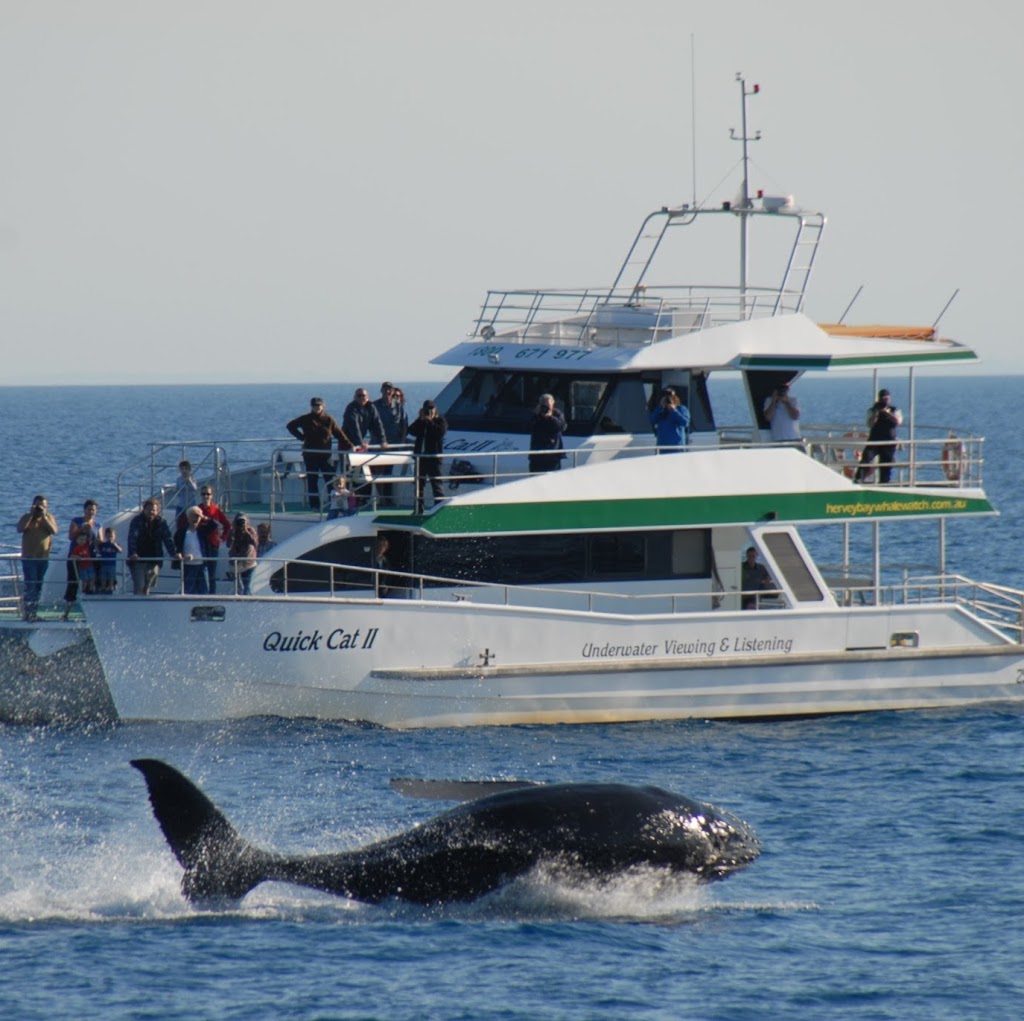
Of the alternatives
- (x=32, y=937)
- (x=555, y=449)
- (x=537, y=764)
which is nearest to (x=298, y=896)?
(x=32, y=937)

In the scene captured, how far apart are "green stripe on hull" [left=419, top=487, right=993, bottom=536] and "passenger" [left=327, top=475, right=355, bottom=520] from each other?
131 cm

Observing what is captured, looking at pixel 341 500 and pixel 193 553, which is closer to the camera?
pixel 193 553

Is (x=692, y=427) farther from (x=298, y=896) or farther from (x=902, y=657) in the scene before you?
(x=298, y=896)

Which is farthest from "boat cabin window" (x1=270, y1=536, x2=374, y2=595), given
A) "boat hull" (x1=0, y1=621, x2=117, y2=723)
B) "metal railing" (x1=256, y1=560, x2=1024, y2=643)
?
"boat hull" (x1=0, y1=621, x2=117, y2=723)

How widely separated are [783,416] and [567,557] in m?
4.07

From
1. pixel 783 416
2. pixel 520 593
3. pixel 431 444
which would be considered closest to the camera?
pixel 431 444

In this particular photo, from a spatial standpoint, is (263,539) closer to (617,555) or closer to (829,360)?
(617,555)

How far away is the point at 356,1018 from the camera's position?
14.2 meters

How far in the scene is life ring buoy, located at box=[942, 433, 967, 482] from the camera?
88.0 feet

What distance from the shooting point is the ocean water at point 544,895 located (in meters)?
14.8

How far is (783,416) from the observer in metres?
26.7

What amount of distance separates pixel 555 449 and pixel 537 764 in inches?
198

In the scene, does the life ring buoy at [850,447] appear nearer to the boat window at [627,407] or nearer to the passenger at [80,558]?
the boat window at [627,407]

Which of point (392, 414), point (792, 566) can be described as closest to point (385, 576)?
point (392, 414)
